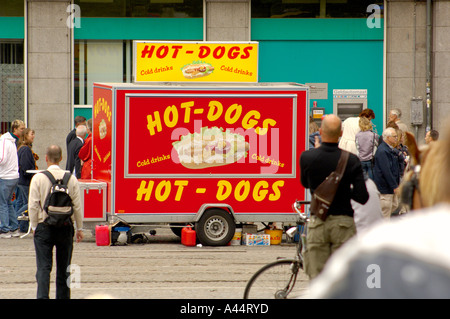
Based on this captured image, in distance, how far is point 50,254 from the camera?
24.3ft

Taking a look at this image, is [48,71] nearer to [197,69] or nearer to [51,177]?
[197,69]

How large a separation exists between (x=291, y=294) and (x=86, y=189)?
648 centimetres

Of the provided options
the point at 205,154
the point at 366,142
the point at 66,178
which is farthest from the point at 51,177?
the point at 366,142

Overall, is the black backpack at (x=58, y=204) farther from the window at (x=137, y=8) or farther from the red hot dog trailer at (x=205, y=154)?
the window at (x=137, y=8)

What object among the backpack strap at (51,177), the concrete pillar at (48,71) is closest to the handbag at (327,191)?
the backpack strap at (51,177)

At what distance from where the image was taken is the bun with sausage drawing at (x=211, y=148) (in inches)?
497

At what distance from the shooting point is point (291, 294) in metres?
7.11

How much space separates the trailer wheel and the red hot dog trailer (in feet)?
0.05

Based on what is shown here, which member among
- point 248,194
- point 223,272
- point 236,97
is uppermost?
point 236,97

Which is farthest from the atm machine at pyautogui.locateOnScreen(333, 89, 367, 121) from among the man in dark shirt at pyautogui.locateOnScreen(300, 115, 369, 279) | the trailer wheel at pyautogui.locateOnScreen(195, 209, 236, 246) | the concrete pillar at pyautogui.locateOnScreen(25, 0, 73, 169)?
the man in dark shirt at pyautogui.locateOnScreen(300, 115, 369, 279)

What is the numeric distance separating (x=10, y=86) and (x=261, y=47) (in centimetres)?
624

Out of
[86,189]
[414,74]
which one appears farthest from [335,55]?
[86,189]

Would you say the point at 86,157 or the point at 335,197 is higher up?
the point at 86,157
